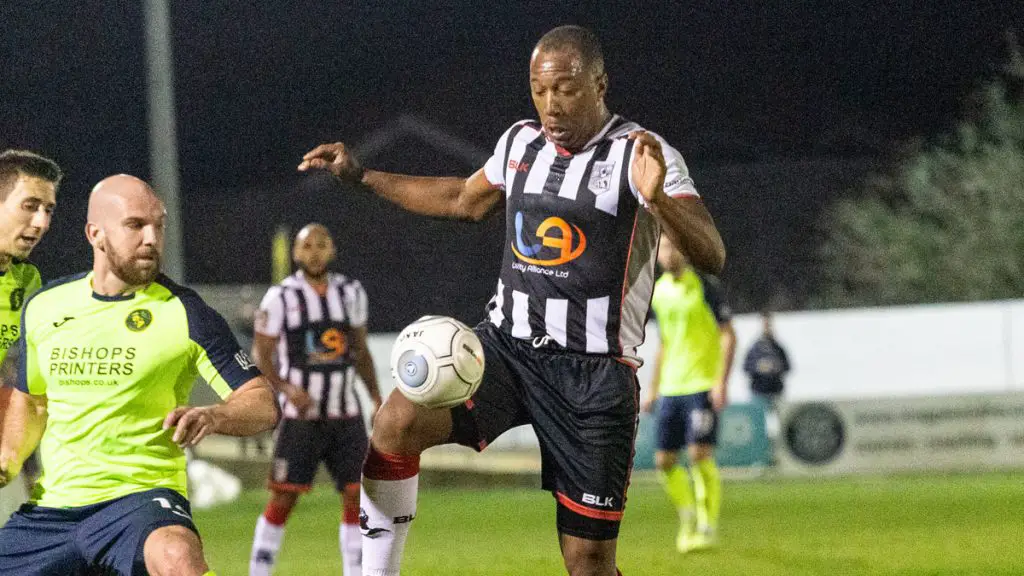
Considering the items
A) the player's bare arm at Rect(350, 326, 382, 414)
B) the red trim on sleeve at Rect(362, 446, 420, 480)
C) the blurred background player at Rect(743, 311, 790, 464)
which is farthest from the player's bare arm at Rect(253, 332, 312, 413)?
the blurred background player at Rect(743, 311, 790, 464)

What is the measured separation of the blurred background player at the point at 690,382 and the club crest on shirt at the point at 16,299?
20.5 feet

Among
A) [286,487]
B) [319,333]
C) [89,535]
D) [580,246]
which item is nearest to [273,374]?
[319,333]

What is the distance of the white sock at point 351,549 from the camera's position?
8.90 metres

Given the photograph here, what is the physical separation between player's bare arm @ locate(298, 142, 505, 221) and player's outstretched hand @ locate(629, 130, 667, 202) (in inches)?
43.2

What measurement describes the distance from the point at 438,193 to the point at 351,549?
3545 mm

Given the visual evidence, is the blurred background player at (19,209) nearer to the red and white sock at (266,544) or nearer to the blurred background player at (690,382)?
the red and white sock at (266,544)

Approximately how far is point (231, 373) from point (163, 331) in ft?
0.89

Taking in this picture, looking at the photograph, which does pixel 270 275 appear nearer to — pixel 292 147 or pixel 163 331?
pixel 292 147

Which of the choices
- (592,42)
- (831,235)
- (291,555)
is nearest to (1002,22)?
(831,235)

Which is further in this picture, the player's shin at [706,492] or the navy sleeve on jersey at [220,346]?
the player's shin at [706,492]

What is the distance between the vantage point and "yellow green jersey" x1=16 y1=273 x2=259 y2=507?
16.1 feet

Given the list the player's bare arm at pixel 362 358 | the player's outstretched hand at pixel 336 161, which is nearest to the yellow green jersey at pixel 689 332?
the player's bare arm at pixel 362 358

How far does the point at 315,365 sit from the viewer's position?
10109 mm

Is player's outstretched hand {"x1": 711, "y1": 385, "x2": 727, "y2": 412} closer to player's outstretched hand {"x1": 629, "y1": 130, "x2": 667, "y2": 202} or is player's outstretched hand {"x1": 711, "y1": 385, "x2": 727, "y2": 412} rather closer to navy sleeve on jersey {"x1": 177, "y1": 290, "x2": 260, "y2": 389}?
player's outstretched hand {"x1": 629, "y1": 130, "x2": 667, "y2": 202}
